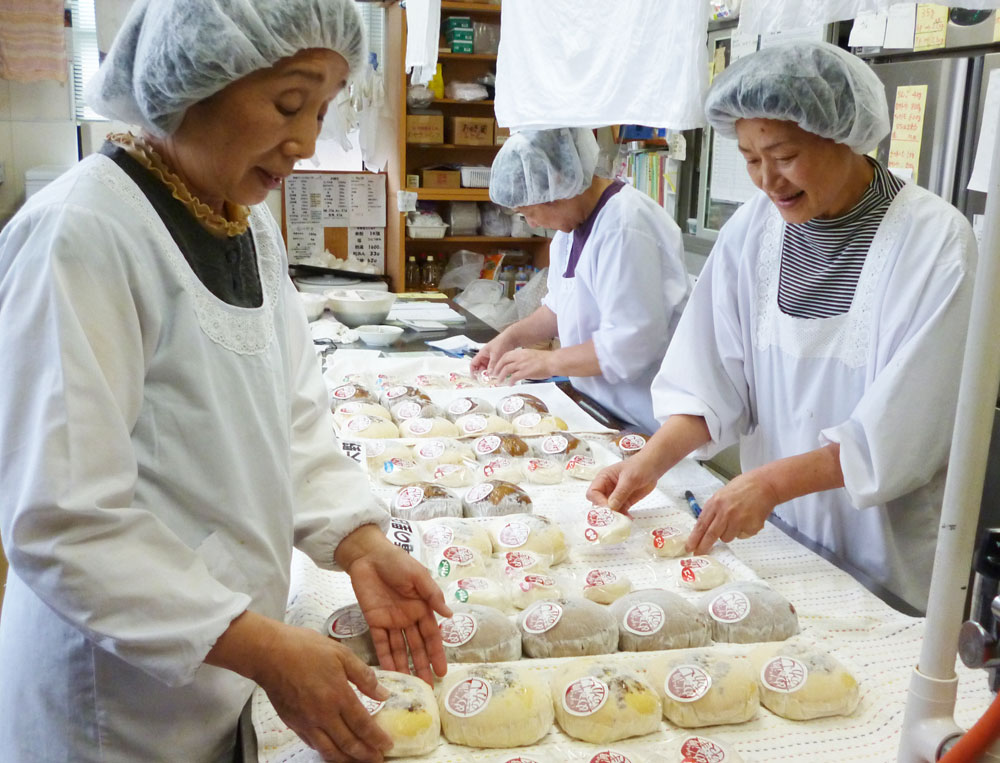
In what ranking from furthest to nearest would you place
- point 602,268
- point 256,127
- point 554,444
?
1. point 602,268
2. point 554,444
3. point 256,127

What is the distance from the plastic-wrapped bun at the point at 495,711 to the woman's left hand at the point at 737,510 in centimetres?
50

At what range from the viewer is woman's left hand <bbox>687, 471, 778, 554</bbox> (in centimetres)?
152

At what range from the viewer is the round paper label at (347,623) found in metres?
1.24

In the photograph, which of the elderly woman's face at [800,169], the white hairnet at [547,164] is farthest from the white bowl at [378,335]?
the elderly woman's face at [800,169]

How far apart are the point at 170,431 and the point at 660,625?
718 mm

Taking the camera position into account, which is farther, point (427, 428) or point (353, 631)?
point (427, 428)

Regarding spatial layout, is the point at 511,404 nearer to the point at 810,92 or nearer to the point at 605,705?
the point at 810,92

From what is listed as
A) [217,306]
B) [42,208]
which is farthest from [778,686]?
[42,208]

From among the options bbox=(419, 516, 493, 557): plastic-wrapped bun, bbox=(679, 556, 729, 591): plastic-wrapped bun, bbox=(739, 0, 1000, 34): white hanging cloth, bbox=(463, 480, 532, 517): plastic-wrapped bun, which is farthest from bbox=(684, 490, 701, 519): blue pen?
bbox=(739, 0, 1000, 34): white hanging cloth

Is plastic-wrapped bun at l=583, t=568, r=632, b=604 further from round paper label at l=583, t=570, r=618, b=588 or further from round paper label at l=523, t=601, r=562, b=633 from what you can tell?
round paper label at l=523, t=601, r=562, b=633

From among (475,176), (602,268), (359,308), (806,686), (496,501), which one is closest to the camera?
(806,686)

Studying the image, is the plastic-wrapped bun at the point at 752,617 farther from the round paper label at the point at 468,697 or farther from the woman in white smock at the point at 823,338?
the round paper label at the point at 468,697

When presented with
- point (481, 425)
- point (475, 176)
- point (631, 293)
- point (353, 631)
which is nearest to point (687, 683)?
point (353, 631)

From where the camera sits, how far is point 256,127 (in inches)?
41.1
